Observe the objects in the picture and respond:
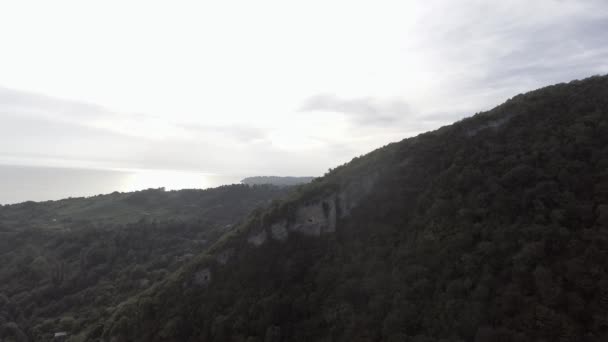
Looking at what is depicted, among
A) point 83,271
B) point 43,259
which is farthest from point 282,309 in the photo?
point 43,259

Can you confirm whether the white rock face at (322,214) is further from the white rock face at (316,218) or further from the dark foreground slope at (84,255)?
the dark foreground slope at (84,255)

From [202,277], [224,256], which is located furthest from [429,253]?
[202,277]

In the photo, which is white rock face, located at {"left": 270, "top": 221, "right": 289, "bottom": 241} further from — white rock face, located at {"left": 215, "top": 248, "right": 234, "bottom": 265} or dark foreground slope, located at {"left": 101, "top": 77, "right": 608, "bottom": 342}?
white rock face, located at {"left": 215, "top": 248, "right": 234, "bottom": 265}

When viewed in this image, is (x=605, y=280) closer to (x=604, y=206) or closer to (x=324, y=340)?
(x=604, y=206)

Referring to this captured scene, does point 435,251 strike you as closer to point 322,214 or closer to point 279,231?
point 322,214

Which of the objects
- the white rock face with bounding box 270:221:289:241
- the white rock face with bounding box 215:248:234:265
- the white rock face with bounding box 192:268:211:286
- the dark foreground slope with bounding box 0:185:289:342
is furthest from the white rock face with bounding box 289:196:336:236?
the dark foreground slope with bounding box 0:185:289:342
